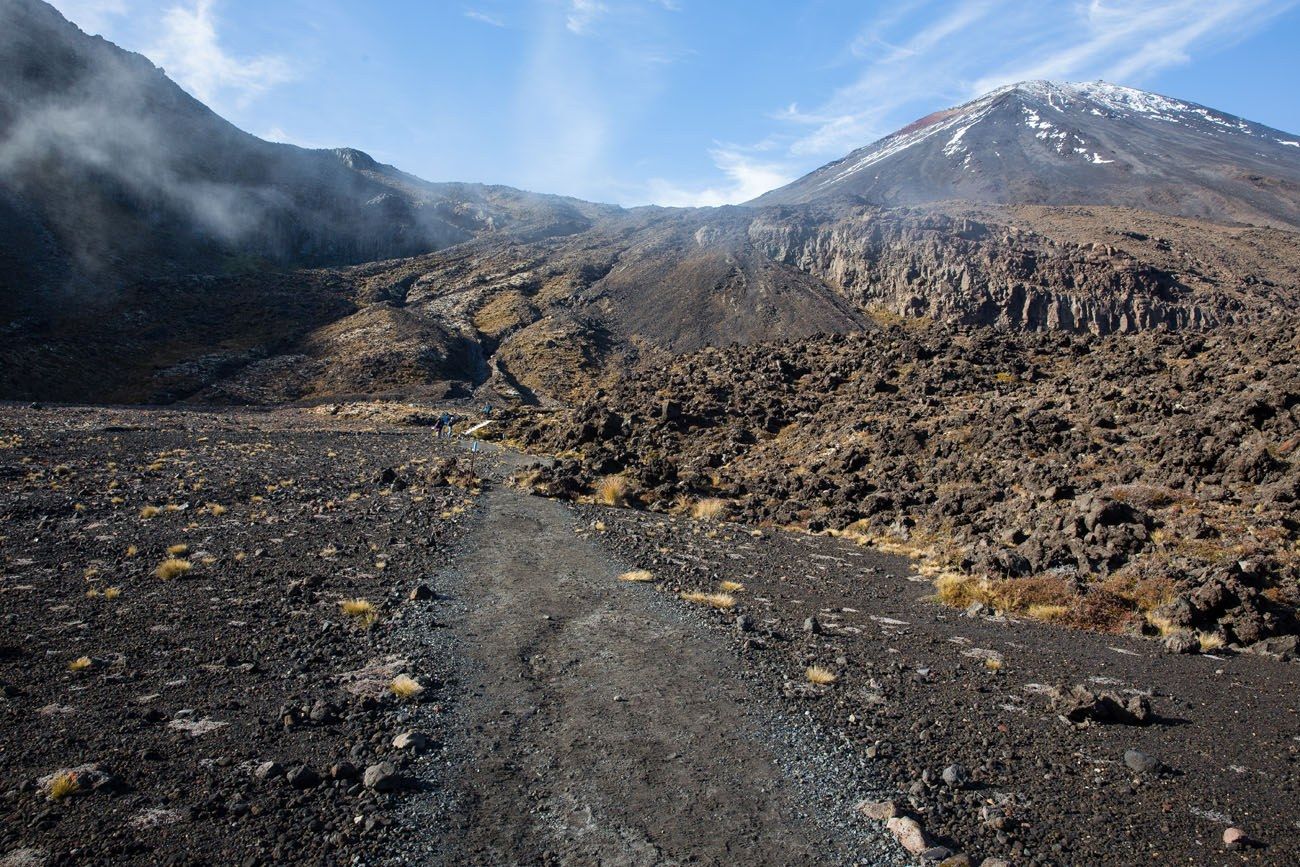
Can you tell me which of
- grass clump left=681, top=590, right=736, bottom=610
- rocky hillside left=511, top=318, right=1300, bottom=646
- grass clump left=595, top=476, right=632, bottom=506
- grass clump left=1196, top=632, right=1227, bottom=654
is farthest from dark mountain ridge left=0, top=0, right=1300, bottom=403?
grass clump left=681, top=590, right=736, bottom=610

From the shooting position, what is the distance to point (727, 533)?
17.4m

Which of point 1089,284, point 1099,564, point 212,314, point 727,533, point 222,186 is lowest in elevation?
point 727,533

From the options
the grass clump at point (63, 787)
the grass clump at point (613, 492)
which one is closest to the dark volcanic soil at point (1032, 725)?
the grass clump at point (63, 787)

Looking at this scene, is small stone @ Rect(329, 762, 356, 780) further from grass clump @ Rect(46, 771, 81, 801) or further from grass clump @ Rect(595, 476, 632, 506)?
grass clump @ Rect(595, 476, 632, 506)

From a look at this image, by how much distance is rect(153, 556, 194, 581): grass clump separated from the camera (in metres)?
10.3

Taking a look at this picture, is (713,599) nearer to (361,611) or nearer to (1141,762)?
(361,611)

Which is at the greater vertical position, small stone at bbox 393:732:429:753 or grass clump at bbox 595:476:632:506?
small stone at bbox 393:732:429:753

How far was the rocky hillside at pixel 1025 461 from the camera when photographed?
→ 38.0 feet

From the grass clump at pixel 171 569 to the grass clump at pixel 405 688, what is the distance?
17.5 ft

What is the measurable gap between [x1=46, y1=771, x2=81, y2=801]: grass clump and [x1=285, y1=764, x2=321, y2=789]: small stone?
1.38 metres

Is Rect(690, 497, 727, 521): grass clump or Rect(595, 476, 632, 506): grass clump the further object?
Rect(595, 476, 632, 506): grass clump

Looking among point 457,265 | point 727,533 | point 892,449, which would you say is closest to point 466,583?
point 727,533

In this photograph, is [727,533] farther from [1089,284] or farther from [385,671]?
[1089,284]

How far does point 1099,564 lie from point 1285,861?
836cm
